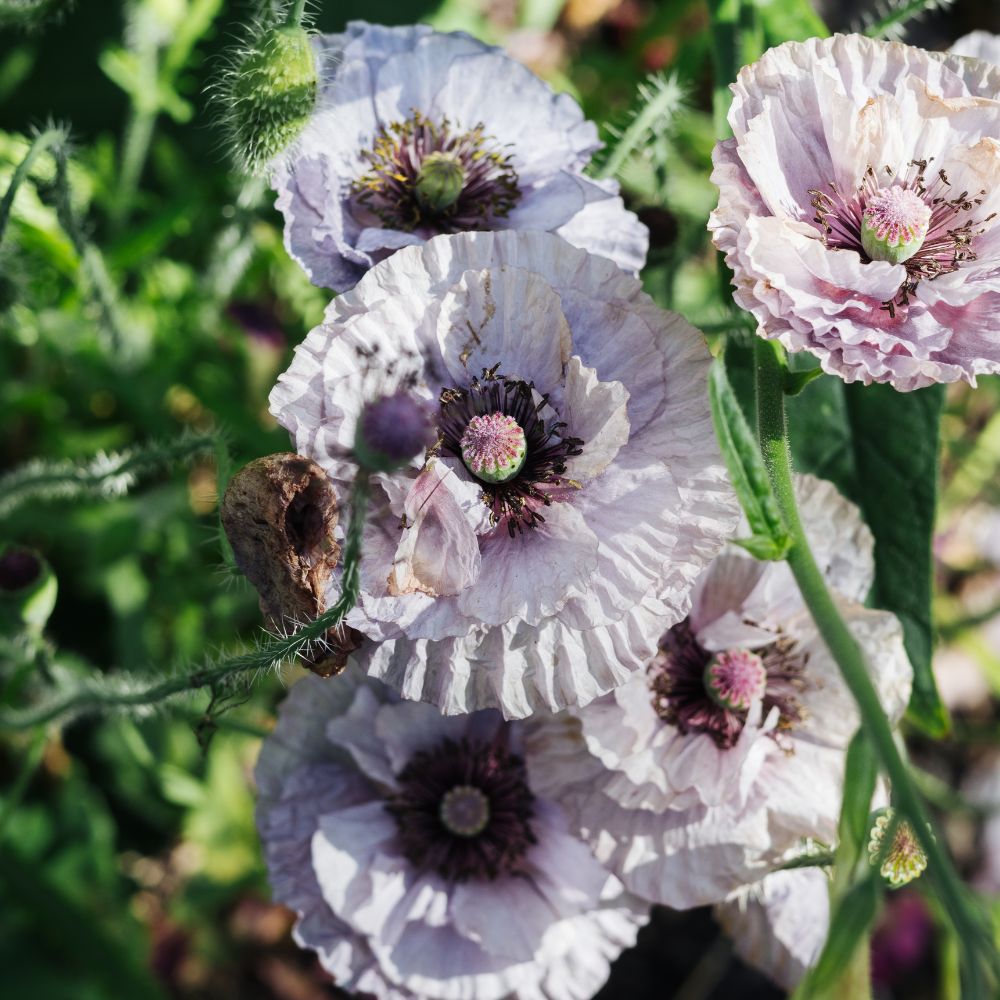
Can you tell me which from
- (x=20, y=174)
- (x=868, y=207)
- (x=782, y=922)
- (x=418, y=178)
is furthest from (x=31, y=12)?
(x=782, y=922)

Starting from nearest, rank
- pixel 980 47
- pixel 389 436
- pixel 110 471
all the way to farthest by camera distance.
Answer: pixel 389 436 < pixel 110 471 < pixel 980 47

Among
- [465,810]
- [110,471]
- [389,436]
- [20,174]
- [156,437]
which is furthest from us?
[156,437]

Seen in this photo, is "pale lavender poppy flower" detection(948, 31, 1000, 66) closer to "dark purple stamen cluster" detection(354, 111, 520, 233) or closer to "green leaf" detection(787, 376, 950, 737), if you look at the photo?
"green leaf" detection(787, 376, 950, 737)

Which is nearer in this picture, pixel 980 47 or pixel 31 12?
pixel 31 12

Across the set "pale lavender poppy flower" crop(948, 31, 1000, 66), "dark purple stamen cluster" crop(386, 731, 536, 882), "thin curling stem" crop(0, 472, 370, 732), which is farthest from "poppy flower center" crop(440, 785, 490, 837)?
"pale lavender poppy flower" crop(948, 31, 1000, 66)

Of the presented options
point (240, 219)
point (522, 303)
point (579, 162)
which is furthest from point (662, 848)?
point (240, 219)

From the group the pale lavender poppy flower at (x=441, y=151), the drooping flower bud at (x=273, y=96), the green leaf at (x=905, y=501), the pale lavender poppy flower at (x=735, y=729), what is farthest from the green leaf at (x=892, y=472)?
the drooping flower bud at (x=273, y=96)

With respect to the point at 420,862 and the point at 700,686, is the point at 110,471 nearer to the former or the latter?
the point at 420,862
